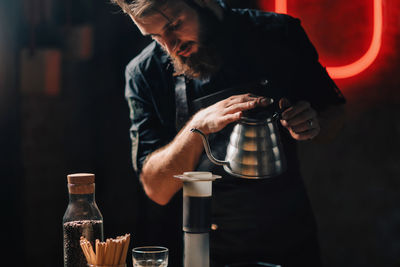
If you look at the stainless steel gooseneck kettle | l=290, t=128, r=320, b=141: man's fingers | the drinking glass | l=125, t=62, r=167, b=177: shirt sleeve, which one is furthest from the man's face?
the drinking glass

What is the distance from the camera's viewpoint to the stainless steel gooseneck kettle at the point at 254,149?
137cm

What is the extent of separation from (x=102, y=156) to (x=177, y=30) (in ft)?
2.49

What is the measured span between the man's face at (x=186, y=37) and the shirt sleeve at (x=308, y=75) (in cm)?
34

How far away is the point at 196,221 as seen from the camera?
1.24 meters

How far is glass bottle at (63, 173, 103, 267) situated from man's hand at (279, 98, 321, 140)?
28.0 inches

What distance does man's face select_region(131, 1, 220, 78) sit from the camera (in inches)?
74.8

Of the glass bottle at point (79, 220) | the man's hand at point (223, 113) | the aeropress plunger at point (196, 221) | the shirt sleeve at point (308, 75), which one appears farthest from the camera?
the shirt sleeve at point (308, 75)

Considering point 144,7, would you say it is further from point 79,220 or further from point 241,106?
point 79,220

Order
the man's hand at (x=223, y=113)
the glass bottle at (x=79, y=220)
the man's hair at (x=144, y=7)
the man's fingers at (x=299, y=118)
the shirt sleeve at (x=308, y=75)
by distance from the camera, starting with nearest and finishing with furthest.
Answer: the glass bottle at (x=79, y=220)
the man's hand at (x=223, y=113)
the man's fingers at (x=299, y=118)
the man's hair at (x=144, y=7)
the shirt sleeve at (x=308, y=75)

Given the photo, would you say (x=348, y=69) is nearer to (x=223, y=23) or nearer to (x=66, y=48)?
(x=223, y=23)

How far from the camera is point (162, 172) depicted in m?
2.02

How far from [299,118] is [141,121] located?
2.30 ft

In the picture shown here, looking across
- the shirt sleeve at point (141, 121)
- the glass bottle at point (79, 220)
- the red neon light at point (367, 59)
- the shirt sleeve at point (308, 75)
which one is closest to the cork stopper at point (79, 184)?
the glass bottle at point (79, 220)

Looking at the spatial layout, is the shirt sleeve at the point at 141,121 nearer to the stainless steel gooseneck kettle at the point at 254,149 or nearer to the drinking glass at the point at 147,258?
the stainless steel gooseneck kettle at the point at 254,149
